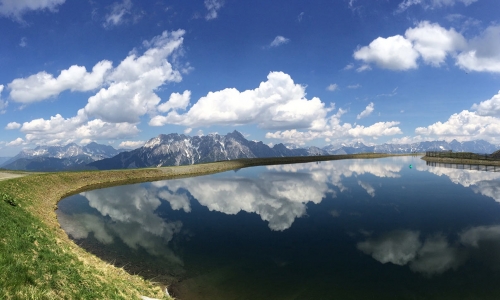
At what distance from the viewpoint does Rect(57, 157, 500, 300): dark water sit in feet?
68.0

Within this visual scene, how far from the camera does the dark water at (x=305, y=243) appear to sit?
20.7 meters

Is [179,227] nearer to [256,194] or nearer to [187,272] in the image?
[187,272]

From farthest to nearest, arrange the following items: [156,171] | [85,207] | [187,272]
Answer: [156,171] < [85,207] < [187,272]

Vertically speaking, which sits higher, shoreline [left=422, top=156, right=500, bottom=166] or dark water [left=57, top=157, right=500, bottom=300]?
shoreline [left=422, top=156, right=500, bottom=166]

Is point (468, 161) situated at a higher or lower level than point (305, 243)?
higher

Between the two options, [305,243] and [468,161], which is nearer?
[305,243]

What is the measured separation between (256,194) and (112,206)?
31153mm

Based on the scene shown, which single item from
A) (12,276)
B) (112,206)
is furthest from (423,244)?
(112,206)

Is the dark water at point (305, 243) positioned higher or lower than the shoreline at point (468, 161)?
lower

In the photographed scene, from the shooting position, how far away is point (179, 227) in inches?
1494

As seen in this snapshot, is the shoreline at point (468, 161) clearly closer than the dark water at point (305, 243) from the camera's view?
No

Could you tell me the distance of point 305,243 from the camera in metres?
29.9

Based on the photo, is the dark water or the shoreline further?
the shoreline

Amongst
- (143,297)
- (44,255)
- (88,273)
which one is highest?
(44,255)
